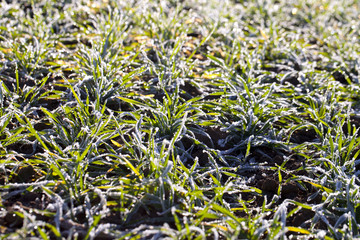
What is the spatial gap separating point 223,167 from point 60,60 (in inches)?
62.7

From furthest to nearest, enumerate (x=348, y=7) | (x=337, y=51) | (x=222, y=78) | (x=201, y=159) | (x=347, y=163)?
(x=348, y=7), (x=337, y=51), (x=222, y=78), (x=201, y=159), (x=347, y=163)

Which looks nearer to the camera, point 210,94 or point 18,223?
point 18,223

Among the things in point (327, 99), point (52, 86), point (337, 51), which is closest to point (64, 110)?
point (52, 86)

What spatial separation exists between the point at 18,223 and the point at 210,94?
4.93 ft

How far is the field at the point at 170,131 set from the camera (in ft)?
6.02

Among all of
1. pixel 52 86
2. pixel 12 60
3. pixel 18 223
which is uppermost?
pixel 12 60

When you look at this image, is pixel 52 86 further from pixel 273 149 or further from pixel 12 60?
pixel 273 149

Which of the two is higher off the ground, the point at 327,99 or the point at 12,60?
the point at 12,60

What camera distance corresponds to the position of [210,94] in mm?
2770

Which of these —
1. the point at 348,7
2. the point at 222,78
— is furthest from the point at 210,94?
the point at 348,7

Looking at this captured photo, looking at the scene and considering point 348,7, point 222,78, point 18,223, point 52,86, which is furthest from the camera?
point 348,7

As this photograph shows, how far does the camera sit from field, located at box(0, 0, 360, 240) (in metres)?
1.83

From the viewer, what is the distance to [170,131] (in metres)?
2.37

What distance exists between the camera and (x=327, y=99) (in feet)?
9.59
